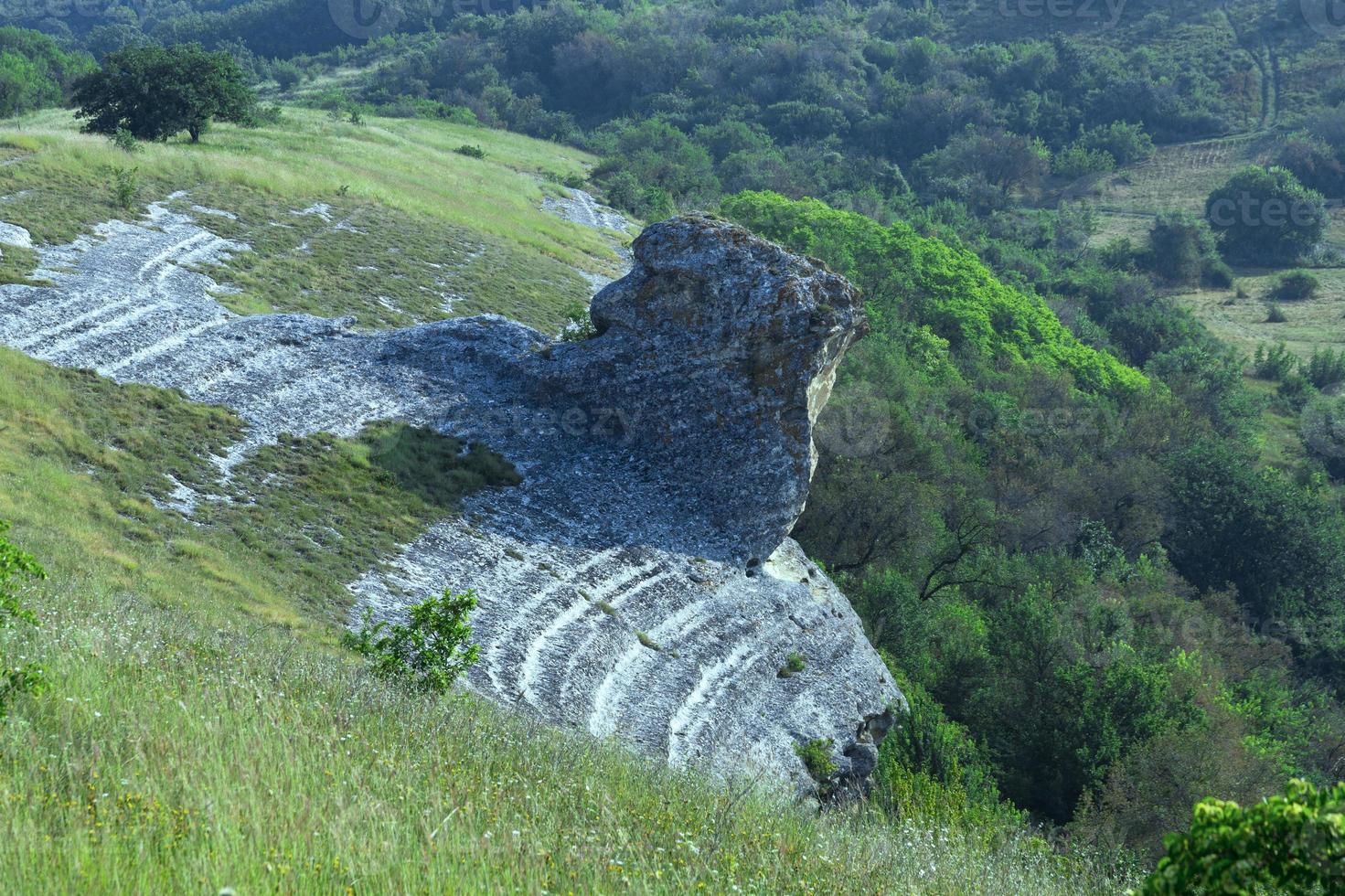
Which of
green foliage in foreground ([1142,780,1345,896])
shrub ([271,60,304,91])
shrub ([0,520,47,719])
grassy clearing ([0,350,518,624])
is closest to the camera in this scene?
green foliage in foreground ([1142,780,1345,896])

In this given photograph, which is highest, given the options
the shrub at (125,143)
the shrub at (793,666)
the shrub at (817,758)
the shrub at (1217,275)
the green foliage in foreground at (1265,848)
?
the green foliage in foreground at (1265,848)

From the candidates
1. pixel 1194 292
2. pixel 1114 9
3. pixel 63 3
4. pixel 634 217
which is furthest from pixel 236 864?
pixel 63 3

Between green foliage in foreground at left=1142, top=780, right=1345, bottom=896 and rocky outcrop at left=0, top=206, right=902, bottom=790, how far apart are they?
11.8 meters

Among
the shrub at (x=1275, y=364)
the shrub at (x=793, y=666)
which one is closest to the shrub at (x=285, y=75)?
the shrub at (x=1275, y=364)

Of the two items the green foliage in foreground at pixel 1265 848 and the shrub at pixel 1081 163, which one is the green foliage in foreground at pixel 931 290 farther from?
the green foliage in foreground at pixel 1265 848

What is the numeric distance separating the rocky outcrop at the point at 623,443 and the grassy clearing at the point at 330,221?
3312mm

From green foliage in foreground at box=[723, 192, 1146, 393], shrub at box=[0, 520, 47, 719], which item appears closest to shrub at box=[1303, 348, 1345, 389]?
green foliage in foreground at box=[723, 192, 1146, 393]

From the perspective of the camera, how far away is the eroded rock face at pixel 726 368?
22.7 meters

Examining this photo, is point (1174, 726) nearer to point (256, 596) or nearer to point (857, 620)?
point (857, 620)

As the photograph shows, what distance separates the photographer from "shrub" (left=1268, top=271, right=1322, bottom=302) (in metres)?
88.2

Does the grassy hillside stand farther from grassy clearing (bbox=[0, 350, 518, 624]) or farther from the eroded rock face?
the eroded rock face

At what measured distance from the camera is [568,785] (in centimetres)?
781

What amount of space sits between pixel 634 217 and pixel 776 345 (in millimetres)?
50938

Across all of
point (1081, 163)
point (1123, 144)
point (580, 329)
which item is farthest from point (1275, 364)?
point (580, 329)
